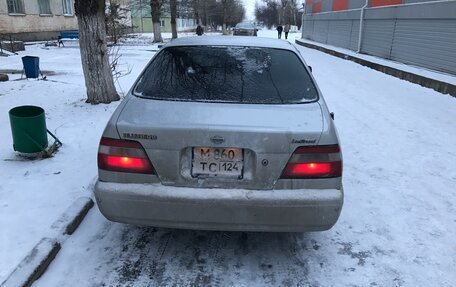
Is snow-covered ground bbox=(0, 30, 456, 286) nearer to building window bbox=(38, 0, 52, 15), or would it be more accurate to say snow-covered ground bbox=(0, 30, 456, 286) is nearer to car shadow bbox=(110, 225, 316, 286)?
car shadow bbox=(110, 225, 316, 286)

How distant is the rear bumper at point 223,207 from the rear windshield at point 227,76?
29.0 inches

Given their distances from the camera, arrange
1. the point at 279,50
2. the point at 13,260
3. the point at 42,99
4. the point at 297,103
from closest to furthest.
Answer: the point at 13,260, the point at 297,103, the point at 279,50, the point at 42,99

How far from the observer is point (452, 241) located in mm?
3527

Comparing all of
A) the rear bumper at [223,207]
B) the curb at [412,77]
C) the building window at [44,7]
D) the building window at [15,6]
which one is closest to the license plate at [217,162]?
the rear bumper at [223,207]

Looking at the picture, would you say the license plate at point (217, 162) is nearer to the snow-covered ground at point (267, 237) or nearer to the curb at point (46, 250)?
the snow-covered ground at point (267, 237)

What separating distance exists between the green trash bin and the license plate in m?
2.86

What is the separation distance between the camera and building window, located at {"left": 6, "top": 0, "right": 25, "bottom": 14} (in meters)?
27.1

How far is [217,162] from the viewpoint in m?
2.80

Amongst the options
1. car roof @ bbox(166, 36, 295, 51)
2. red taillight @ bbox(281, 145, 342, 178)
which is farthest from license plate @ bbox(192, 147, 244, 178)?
car roof @ bbox(166, 36, 295, 51)

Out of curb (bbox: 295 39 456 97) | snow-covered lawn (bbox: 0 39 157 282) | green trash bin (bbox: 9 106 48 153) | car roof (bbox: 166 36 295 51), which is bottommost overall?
curb (bbox: 295 39 456 97)

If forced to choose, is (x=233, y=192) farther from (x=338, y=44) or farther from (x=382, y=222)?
(x=338, y=44)

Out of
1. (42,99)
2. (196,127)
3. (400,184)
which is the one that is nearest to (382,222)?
(400,184)

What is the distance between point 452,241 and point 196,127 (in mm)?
2402

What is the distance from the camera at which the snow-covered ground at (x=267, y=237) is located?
300 cm
